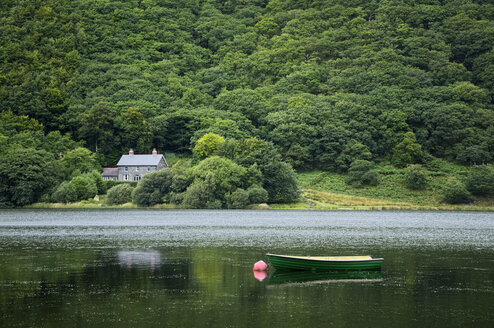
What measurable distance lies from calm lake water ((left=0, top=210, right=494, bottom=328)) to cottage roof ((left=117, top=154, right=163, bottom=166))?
279 ft

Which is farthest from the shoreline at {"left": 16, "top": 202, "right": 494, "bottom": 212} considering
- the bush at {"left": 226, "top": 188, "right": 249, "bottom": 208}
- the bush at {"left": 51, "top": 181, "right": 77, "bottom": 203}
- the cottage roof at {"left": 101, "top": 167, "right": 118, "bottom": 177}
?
the cottage roof at {"left": 101, "top": 167, "right": 118, "bottom": 177}

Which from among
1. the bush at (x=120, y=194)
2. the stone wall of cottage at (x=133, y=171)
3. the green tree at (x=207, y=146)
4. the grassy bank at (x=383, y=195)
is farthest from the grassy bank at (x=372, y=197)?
the green tree at (x=207, y=146)

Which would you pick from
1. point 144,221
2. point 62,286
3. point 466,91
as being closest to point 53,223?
point 144,221

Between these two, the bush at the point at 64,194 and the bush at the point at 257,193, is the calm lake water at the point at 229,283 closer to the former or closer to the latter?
the bush at the point at 257,193

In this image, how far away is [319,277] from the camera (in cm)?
3722

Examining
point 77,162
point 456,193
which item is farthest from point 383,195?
point 77,162

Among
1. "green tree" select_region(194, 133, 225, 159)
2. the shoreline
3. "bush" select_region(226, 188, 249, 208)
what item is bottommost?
the shoreline

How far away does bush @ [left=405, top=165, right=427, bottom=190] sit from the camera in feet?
437

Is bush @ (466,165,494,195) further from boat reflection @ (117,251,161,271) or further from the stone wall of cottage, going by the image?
boat reflection @ (117,251,161,271)

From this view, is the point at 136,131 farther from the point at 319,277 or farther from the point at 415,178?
the point at 319,277

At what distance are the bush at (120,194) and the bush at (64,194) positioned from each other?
299 inches

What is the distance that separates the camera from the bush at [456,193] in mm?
127688

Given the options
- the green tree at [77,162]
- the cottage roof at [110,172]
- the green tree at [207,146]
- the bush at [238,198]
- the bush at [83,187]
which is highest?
the green tree at [207,146]

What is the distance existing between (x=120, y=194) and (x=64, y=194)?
38.5 feet
